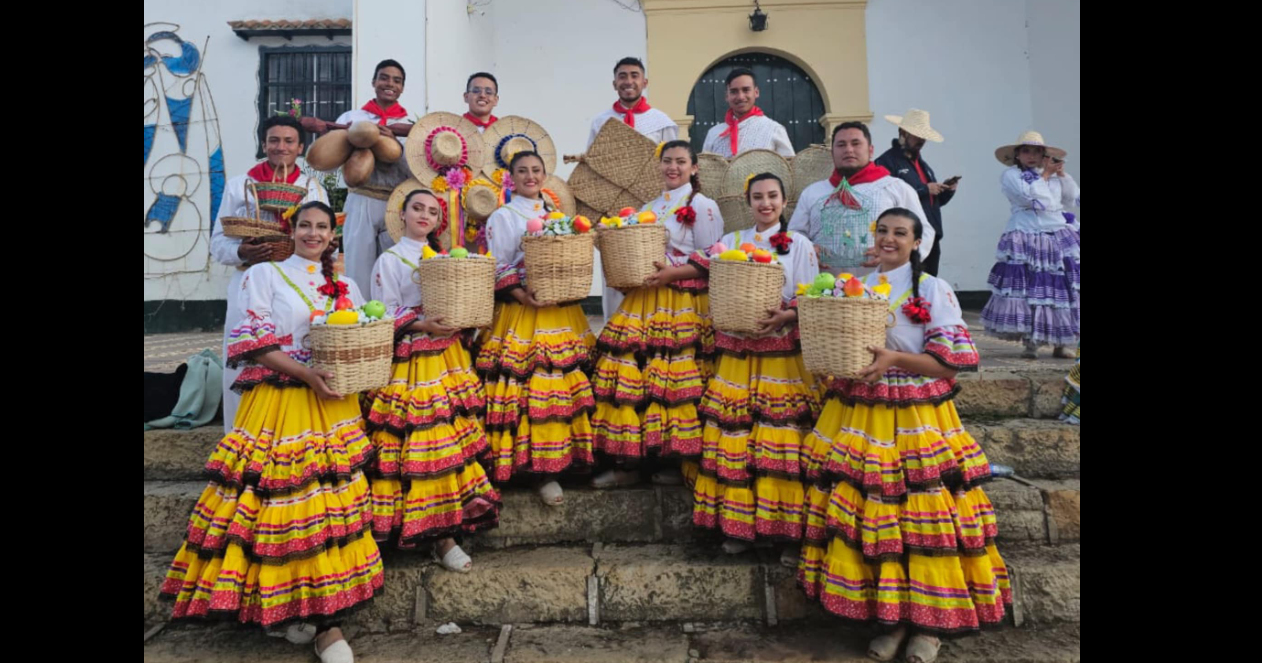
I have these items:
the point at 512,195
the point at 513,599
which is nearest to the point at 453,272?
Answer: the point at 512,195

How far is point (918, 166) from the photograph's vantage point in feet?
16.1

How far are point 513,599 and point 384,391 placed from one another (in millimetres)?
1154

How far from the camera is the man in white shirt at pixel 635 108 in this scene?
498 centimetres

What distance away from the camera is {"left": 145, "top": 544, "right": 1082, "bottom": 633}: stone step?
10.9ft

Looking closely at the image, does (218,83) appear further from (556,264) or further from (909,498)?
(909,498)

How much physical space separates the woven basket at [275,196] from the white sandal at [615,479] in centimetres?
212

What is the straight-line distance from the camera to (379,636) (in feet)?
10.8

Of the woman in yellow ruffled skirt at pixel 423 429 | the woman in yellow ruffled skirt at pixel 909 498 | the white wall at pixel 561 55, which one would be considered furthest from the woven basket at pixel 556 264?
the white wall at pixel 561 55

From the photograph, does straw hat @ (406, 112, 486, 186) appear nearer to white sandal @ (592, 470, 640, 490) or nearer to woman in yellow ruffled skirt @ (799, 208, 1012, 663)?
white sandal @ (592, 470, 640, 490)

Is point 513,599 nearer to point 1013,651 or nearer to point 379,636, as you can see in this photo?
point 379,636

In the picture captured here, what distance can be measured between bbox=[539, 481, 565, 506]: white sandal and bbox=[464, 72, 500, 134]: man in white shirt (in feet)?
8.07

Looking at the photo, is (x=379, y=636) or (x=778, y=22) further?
(x=778, y=22)

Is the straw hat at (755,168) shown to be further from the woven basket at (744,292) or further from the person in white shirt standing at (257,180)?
the person in white shirt standing at (257,180)

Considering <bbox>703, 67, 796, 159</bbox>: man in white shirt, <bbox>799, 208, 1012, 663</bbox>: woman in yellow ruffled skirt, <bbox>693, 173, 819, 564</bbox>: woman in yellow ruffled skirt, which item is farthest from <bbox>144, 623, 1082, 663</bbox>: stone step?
<bbox>703, 67, 796, 159</bbox>: man in white shirt
